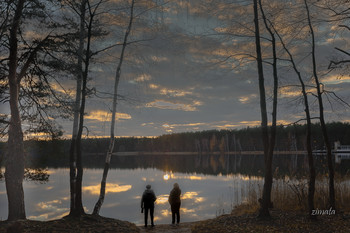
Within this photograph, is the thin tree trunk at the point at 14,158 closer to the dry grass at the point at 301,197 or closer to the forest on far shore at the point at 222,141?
the dry grass at the point at 301,197

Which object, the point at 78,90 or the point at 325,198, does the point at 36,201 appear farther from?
the point at 325,198

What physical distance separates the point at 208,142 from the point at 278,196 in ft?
458

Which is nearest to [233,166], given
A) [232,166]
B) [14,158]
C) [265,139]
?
[232,166]

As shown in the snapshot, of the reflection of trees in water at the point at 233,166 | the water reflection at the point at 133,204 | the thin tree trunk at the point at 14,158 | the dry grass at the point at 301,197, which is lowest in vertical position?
the water reflection at the point at 133,204

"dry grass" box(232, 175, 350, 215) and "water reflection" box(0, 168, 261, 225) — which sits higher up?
"dry grass" box(232, 175, 350, 215)

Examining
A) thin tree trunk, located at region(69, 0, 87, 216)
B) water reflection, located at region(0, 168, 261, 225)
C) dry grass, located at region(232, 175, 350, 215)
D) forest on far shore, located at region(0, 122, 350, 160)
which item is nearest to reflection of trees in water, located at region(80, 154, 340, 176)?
water reflection, located at region(0, 168, 261, 225)

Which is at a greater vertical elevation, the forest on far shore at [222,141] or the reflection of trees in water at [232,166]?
the forest on far shore at [222,141]

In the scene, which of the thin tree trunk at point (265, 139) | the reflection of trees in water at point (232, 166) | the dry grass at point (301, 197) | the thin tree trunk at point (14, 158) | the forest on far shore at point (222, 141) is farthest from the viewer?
the forest on far shore at point (222, 141)

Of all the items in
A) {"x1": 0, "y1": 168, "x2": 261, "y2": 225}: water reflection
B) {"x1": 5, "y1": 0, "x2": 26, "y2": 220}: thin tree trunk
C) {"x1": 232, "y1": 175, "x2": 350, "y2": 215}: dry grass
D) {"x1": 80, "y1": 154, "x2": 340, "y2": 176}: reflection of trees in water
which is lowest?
{"x1": 0, "y1": 168, "x2": 261, "y2": 225}: water reflection

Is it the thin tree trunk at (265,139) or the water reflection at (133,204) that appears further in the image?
the water reflection at (133,204)

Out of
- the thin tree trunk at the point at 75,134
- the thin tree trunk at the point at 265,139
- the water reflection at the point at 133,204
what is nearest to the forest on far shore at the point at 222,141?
the water reflection at the point at 133,204

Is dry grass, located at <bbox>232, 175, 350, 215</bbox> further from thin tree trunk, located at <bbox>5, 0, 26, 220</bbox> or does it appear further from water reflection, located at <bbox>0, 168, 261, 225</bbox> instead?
thin tree trunk, located at <bbox>5, 0, 26, 220</bbox>

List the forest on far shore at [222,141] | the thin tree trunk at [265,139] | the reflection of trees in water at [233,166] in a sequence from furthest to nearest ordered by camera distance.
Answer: the forest on far shore at [222,141] < the reflection of trees in water at [233,166] < the thin tree trunk at [265,139]

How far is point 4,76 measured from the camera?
616 inches
